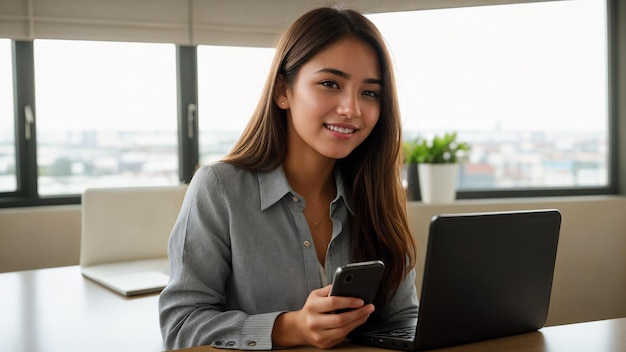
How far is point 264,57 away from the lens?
393 centimetres

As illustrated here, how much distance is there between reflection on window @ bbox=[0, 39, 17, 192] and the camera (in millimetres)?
3514

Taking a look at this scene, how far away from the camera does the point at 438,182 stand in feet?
12.0

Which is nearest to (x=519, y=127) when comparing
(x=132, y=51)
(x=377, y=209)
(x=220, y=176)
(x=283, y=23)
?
(x=283, y=23)

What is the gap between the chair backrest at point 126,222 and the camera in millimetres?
2568

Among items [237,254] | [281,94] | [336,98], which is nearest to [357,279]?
[237,254]

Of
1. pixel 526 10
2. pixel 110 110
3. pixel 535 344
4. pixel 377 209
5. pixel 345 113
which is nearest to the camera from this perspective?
pixel 535 344

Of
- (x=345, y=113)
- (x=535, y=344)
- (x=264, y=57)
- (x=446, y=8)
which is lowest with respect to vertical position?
(x=535, y=344)

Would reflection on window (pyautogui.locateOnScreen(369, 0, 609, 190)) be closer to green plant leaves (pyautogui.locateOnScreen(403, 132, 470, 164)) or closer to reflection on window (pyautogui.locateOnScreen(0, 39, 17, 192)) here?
green plant leaves (pyautogui.locateOnScreen(403, 132, 470, 164))

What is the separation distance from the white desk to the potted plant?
1962mm

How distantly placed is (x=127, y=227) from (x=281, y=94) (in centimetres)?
125

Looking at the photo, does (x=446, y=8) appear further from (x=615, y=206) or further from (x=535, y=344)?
(x=535, y=344)

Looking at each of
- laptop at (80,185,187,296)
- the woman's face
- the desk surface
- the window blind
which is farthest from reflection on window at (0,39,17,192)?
the woman's face

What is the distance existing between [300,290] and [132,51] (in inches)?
101

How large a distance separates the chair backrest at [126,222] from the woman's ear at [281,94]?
1.20 metres
